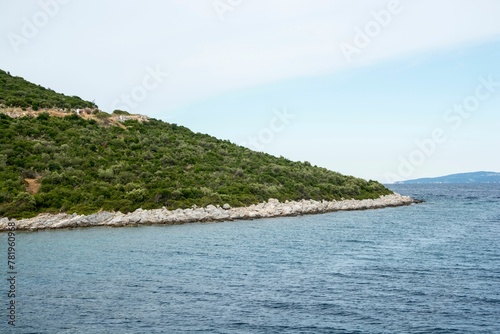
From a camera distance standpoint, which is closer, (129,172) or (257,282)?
(257,282)

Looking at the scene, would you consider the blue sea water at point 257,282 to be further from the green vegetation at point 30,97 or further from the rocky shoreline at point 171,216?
the green vegetation at point 30,97

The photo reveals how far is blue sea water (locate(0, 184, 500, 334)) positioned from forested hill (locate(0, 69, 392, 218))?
46.7ft

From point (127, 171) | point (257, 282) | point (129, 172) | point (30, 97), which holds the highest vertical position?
point (30, 97)

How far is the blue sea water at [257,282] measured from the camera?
2223 cm

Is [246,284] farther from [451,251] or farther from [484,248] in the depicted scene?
[484,248]

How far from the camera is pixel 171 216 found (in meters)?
64.9

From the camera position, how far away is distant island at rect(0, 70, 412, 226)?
66.2 meters

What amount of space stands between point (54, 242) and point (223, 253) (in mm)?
19317

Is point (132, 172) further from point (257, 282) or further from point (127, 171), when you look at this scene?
point (257, 282)

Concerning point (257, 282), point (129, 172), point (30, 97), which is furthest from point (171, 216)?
point (30, 97)

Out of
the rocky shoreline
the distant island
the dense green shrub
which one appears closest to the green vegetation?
the distant island

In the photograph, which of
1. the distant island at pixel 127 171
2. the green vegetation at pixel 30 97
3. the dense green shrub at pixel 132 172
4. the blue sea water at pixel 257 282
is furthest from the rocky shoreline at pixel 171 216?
the green vegetation at pixel 30 97

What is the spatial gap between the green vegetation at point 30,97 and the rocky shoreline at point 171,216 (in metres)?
44.0

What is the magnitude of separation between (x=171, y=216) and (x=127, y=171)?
16.9m
